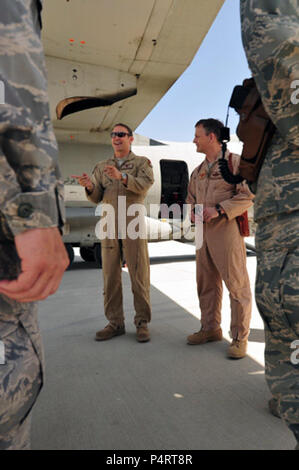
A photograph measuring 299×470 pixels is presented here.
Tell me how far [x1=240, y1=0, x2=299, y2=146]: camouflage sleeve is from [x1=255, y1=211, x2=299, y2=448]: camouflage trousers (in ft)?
1.00

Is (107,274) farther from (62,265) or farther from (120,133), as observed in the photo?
(62,265)

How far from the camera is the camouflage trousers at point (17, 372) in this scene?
752 mm

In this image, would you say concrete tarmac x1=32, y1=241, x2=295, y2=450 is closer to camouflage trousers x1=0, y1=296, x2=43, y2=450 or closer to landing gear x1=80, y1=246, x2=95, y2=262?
camouflage trousers x1=0, y1=296, x2=43, y2=450

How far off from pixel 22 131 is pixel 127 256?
6.98 ft

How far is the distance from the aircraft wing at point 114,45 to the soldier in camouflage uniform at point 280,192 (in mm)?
2093

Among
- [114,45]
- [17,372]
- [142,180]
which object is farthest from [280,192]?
[114,45]

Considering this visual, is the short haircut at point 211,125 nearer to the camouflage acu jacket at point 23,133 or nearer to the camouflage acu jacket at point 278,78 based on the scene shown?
the camouflage acu jacket at point 278,78

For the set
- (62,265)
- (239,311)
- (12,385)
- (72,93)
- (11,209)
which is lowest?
(239,311)

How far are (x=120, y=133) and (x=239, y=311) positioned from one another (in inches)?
65.4

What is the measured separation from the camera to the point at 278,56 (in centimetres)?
108

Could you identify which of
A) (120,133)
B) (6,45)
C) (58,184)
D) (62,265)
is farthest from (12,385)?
(120,133)

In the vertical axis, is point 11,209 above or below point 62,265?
above

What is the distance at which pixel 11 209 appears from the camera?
0.74m

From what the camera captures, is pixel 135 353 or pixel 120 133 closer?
pixel 135 353
